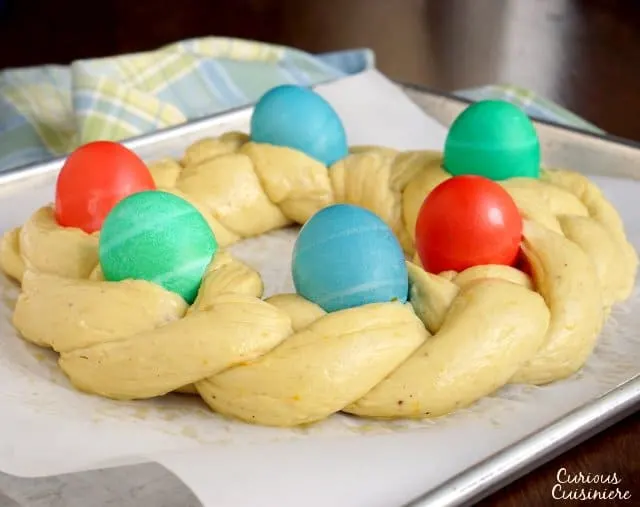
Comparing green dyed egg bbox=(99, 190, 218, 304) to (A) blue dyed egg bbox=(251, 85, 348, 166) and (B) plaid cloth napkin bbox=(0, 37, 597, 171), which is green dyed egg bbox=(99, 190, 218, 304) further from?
(B) plaid cloth napkin bbox=(0, 37, 597, 171)

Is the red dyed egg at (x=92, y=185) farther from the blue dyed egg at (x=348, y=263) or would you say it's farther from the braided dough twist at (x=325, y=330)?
the blue dyed egg at (x=348, y=263)

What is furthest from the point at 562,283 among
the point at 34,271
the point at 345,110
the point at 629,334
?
the point at 345,110

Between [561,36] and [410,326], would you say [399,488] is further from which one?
[561,36]

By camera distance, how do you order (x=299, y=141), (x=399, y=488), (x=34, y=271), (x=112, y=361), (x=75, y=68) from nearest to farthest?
(x=399, y=488) → (x=112, y=361) → (x=34, y=271) → (x=299, y=141) → (x=75, y=68)

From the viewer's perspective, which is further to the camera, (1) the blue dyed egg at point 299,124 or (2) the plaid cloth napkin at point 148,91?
(2) the plaid cloth napkin at point 148,91

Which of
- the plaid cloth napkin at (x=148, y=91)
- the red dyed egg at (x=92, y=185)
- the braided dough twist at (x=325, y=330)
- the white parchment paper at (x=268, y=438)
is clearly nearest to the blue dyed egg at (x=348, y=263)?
the braided dough twist at (x=325, y=330)

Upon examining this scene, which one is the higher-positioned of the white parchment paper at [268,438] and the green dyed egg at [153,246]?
the green dyed egg at [153,246]

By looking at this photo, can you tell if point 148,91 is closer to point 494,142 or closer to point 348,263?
point 494,142
